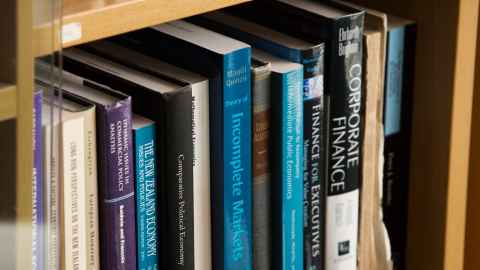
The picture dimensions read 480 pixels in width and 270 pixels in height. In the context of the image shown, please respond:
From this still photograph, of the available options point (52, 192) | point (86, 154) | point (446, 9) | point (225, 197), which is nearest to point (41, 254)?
point (52, 192)

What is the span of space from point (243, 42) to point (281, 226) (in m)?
0.16

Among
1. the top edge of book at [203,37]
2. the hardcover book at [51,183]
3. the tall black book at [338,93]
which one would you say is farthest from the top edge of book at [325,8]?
the hardcover book at [51,183]

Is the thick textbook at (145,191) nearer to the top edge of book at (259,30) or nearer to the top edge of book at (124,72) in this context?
the top edge of book at (124,72)

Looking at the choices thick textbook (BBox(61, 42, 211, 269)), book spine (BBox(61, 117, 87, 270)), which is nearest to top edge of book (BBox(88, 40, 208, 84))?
thick textbook (BBox(61, 42, 211, 269))

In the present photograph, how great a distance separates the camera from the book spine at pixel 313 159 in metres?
0.92

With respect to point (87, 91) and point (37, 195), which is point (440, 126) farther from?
point (37, 195)

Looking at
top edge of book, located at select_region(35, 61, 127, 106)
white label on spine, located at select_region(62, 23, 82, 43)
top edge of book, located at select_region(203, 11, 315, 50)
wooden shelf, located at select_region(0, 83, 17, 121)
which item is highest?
white label on spine, located at select_region(62, 23, 82, 43)

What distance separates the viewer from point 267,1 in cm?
98

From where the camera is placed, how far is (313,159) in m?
0.96

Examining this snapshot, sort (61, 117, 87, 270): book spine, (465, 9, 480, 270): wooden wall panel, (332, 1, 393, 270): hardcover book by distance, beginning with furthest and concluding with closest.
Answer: (465, 9, 480, 270): wooden wall panel, (332, 1, 393, 270): hardcover book, (61, 117, 87, 270): book spine

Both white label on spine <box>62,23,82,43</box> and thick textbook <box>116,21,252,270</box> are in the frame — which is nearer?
white label on spine <box>62,23,82,43</box>

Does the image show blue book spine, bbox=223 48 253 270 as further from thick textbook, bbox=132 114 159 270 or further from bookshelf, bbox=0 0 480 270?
bookshelf, bbox=0 0 480 270

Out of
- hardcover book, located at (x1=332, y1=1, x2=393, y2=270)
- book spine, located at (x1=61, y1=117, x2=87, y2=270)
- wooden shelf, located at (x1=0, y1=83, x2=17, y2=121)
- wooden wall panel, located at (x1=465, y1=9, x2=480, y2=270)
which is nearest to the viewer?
wooden shelf, located at (x1=0, y1=83, x2=17, y2=121)

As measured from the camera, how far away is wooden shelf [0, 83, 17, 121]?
2.01 ft
